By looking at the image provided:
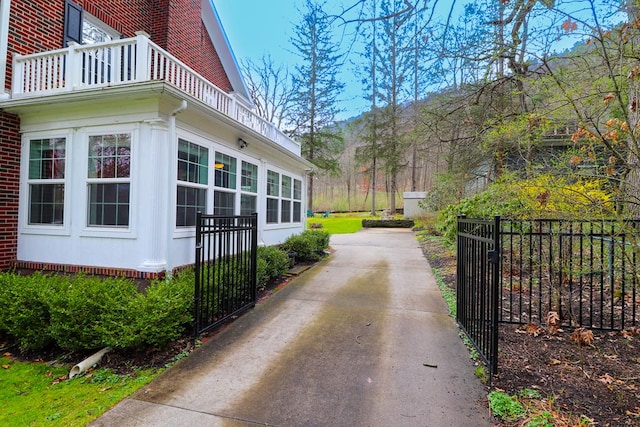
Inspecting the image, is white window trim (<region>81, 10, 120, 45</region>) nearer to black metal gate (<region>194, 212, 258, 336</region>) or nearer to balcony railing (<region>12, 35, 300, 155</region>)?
balcony railing (<region>12, 35, 300, 155</region>)

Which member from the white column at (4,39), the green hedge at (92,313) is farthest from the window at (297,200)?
the white column at (4,39)

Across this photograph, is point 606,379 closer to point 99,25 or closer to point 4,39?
point 4,39

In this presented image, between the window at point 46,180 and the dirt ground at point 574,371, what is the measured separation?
6.84 meters

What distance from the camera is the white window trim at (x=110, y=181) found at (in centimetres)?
488

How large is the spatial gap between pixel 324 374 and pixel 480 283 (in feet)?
6.37

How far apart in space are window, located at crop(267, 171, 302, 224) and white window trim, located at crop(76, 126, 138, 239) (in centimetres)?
417

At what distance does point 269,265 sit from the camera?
662cm

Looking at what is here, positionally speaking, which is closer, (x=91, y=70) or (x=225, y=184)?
(x=91, y=70)

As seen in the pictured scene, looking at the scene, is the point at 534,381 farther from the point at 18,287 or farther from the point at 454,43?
the point at 18,287

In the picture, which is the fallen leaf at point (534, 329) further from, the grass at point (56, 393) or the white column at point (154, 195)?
the white column at point (154, 195)

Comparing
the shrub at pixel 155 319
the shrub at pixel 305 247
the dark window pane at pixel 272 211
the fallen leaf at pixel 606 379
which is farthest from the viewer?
the shrub at pixel 305 247

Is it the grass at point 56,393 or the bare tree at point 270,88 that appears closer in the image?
the grass at point 56,393

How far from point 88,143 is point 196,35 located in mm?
5978

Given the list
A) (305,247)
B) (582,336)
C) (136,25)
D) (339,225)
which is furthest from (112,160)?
(339,225)
